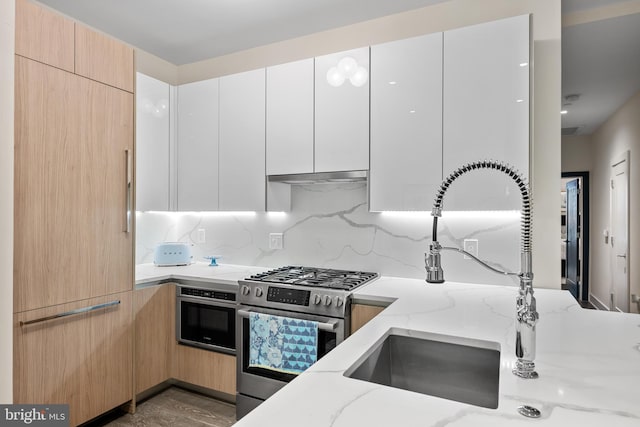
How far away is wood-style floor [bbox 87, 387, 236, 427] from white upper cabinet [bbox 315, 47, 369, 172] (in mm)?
1683

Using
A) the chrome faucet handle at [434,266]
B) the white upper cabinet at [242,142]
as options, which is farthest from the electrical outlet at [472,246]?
the white upper cabinet at [242,142]

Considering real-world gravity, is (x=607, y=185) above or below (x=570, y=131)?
below

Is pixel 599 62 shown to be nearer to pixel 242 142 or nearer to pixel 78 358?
pixel 242 142

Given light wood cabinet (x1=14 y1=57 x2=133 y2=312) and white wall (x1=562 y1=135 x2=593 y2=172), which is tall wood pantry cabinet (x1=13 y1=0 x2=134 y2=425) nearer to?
light wood cabinet (x1=14 y1=57 x2=133 y2=312)

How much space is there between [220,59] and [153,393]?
2.66 meters

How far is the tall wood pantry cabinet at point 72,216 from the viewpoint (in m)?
1.81

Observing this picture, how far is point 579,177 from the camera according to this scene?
6.30 meters

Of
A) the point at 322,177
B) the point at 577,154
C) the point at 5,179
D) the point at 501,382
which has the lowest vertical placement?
the point at 501,382

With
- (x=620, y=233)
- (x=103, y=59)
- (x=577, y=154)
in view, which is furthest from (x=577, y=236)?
(x=103, y=59)

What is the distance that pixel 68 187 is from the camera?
199cm

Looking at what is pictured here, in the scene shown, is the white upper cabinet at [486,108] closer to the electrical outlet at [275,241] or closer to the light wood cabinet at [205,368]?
the electrical outlet at [275,241]

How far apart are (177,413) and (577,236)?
21.6 feet

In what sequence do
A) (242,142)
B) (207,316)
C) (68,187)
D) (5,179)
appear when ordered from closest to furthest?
(5,179)
(68,187)
(207,316)
(242,142)

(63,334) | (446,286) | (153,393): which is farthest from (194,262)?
(446,286)
